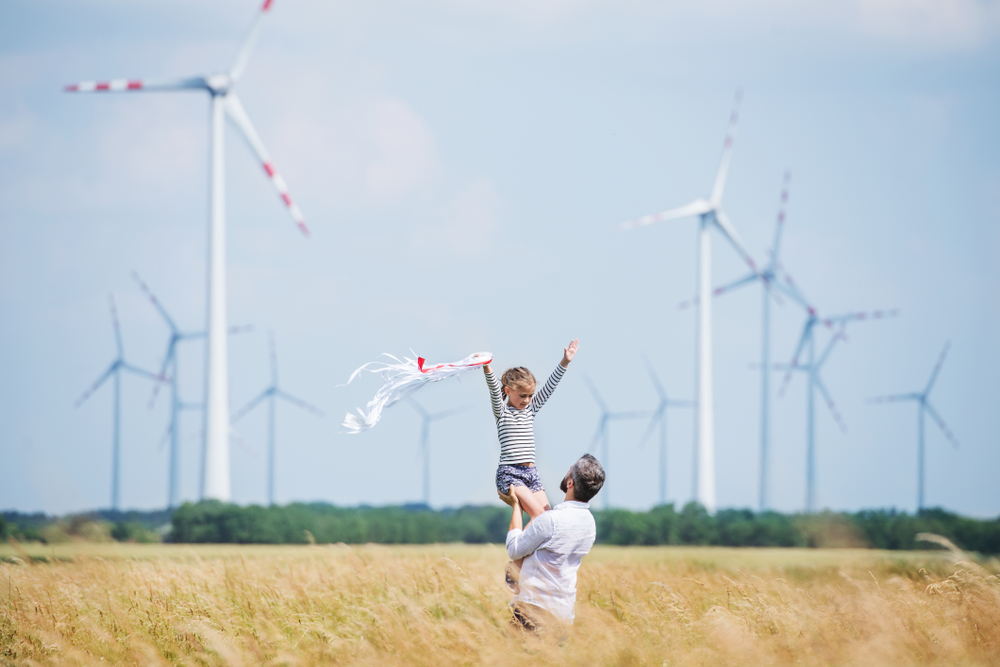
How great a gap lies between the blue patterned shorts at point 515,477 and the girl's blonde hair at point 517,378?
2.70 ft

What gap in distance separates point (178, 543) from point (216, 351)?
9164 millimetres

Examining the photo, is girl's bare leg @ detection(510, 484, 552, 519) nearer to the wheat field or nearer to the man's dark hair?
the man's dark hair

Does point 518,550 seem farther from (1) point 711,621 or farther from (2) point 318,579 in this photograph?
(2) point 318,579

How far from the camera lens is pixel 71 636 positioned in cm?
1305

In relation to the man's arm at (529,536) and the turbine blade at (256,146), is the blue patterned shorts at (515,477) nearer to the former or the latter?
the man's arm at (529,536)

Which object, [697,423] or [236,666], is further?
[697,423]

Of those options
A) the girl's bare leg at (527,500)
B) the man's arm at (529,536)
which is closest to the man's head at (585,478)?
the man's arm at (529,536)

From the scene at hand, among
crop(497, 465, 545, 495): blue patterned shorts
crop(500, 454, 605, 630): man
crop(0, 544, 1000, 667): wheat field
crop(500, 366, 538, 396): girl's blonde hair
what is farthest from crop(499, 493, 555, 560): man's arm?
crop(500, 366, 538, 396): girl's blonde hair

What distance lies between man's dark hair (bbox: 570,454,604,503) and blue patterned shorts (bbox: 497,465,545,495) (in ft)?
4.76

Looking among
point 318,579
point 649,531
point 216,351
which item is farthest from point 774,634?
point 649,531

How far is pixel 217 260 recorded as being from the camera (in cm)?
5272

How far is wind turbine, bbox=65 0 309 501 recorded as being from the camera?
172ft

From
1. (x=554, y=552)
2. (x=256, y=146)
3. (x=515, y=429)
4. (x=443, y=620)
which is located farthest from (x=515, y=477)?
(x=256, y=146)

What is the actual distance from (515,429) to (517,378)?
0.52m
